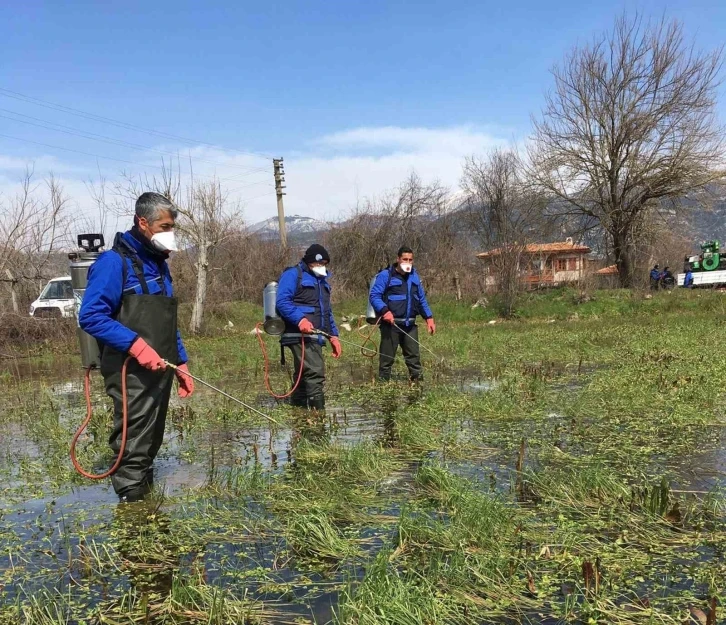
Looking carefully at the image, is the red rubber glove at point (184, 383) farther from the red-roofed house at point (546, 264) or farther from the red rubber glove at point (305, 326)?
the red-roofed house at point (546, 264)

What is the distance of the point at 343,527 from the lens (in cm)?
376

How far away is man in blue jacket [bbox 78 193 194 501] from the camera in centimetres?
410

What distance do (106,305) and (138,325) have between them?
9.7 inches

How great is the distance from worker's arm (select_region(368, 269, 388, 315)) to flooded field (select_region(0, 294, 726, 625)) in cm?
163

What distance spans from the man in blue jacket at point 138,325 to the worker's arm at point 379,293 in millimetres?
4794

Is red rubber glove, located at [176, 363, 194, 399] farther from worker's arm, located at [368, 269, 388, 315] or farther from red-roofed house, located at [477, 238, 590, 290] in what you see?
red-roofed house, located at [477, 238, 590, 290]

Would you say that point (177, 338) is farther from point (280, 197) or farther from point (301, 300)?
point (280, 197)

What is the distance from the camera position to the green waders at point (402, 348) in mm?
9102

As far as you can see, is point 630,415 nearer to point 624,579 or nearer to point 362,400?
point 362,400

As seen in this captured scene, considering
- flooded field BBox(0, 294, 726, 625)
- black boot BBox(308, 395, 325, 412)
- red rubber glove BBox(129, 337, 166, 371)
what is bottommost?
flooded field BBox(0, 294, 726, 625)

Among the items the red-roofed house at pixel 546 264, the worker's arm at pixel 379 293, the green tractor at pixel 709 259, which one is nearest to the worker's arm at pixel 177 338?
the worker's arm at pixel 379 293

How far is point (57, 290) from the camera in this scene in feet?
67.5

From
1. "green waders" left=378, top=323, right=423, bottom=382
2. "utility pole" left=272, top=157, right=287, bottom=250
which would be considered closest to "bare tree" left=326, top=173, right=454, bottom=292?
"utility pole" left=272, top=157, right=287, bottom=250

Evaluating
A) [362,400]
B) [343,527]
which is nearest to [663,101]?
[362,400]
